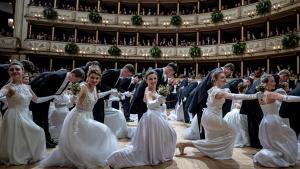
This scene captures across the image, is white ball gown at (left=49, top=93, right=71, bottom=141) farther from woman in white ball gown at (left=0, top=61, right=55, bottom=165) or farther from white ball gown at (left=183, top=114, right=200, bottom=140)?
white ball gown at (left=183, top=114, right=200, bottom=140)

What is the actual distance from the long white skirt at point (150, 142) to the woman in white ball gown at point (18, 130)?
1592mm

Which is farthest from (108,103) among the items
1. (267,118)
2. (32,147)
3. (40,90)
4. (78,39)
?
(78,39)

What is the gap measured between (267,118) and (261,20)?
15.1m

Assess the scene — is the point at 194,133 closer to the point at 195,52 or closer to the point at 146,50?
the point at 195,52

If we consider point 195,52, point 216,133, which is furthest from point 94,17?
point 216,133

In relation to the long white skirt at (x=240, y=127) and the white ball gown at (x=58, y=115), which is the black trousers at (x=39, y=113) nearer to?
the white ball gown at (x=58, y=115)

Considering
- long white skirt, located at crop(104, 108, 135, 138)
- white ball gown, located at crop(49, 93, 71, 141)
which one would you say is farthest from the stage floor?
white ball gown, located at crop(49, 93, 71, 141)

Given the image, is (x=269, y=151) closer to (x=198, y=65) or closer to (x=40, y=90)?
(x=40, y=90)

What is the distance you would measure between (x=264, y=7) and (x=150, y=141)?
1575cm

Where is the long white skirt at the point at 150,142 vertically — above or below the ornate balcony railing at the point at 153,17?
below

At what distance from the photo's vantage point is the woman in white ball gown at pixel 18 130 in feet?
15.2

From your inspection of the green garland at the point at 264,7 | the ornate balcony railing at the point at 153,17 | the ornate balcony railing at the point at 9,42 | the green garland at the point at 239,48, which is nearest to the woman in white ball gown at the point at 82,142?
the green garland at the point at 239,48

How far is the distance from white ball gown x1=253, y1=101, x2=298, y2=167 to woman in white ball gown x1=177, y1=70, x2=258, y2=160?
0.59 m

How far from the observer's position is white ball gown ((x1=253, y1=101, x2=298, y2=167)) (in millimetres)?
4895
